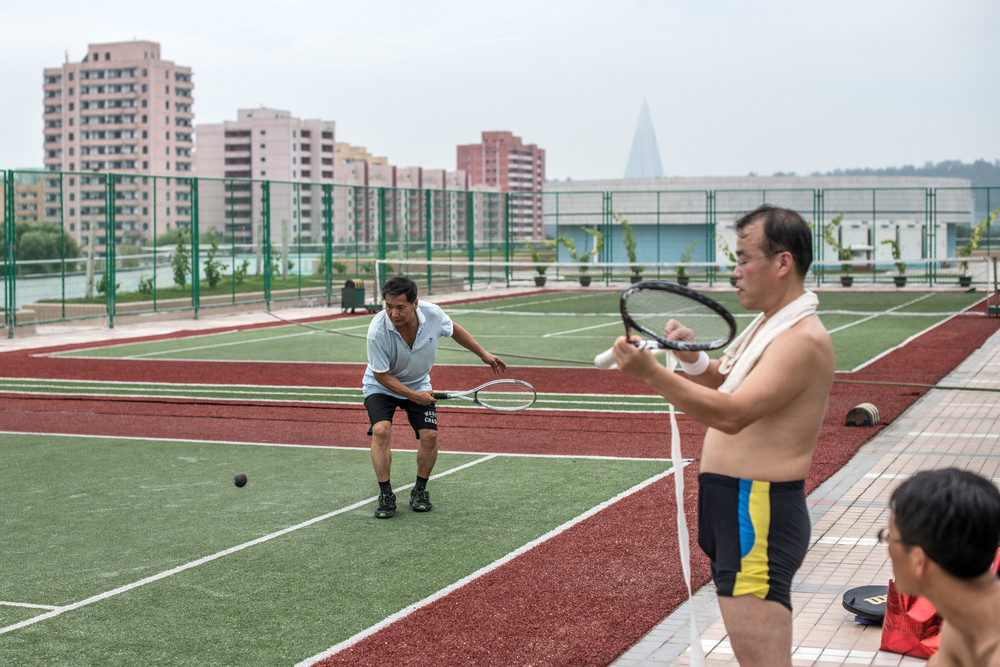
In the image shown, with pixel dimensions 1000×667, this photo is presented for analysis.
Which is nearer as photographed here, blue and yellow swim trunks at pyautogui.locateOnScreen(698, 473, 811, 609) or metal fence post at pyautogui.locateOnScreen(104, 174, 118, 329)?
blue and yellow swim trunks at pyautogui.locateOnScreen(698, 473, 811, 609)

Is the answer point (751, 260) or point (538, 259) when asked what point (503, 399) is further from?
point (538, 259)

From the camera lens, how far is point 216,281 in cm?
3081

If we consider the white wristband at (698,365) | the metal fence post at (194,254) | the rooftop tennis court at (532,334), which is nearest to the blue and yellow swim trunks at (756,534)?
the white wristband at (698,365)

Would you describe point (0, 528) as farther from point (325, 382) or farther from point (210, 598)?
point (325, 382)

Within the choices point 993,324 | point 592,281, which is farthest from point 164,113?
point 993,324

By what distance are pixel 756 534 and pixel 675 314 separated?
892mm

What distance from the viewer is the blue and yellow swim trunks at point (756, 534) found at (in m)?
3.71

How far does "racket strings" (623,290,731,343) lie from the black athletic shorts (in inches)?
187

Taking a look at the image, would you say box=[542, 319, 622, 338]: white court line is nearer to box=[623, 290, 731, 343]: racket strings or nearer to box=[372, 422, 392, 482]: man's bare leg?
box=[372, 422, 392, 482]: man's bare leg

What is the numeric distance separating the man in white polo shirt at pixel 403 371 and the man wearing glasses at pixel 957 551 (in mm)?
5908

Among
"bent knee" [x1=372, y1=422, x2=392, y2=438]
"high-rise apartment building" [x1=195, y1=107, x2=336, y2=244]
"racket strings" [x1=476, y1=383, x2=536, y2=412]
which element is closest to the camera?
"bent knee" [x1=372, y1=422, x2=392, y2=438]

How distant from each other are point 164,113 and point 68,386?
584 feet

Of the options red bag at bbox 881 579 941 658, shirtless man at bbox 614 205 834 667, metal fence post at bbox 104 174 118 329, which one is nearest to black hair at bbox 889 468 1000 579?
shirtless man at bbox 614 205 834 667

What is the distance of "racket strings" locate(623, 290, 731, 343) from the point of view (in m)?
4.08
